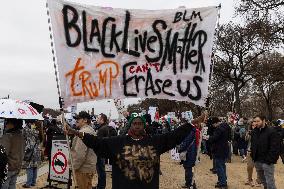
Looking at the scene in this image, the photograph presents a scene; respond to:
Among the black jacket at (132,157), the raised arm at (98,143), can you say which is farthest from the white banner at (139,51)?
the black jacket at (132,157)

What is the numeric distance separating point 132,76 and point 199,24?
1.08 metres

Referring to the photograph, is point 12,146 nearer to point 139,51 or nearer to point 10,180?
point 10,180

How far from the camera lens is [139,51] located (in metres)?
6.07

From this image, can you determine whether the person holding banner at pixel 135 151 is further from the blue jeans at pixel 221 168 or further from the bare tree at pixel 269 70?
the bare tree at pixel 269 70

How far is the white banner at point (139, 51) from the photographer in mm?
5844

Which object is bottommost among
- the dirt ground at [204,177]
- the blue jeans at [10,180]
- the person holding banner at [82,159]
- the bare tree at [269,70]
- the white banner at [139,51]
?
the dirt ground at [204,177]

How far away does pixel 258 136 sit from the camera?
32.8ft

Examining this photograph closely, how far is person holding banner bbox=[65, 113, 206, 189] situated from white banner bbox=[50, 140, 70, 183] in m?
6.19

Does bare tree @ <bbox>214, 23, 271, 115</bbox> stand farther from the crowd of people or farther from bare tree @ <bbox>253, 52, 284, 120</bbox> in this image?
the crowd of people

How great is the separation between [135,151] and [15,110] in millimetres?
3335

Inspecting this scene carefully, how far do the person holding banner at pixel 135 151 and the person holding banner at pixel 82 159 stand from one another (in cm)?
267

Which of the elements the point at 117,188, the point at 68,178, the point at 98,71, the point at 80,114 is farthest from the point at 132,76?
the point at 68,178

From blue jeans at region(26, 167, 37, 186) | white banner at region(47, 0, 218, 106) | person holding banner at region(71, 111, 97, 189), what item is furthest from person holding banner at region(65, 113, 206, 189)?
blue jeans at region(26, 167, 37, 186)

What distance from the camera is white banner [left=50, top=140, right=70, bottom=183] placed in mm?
11297
